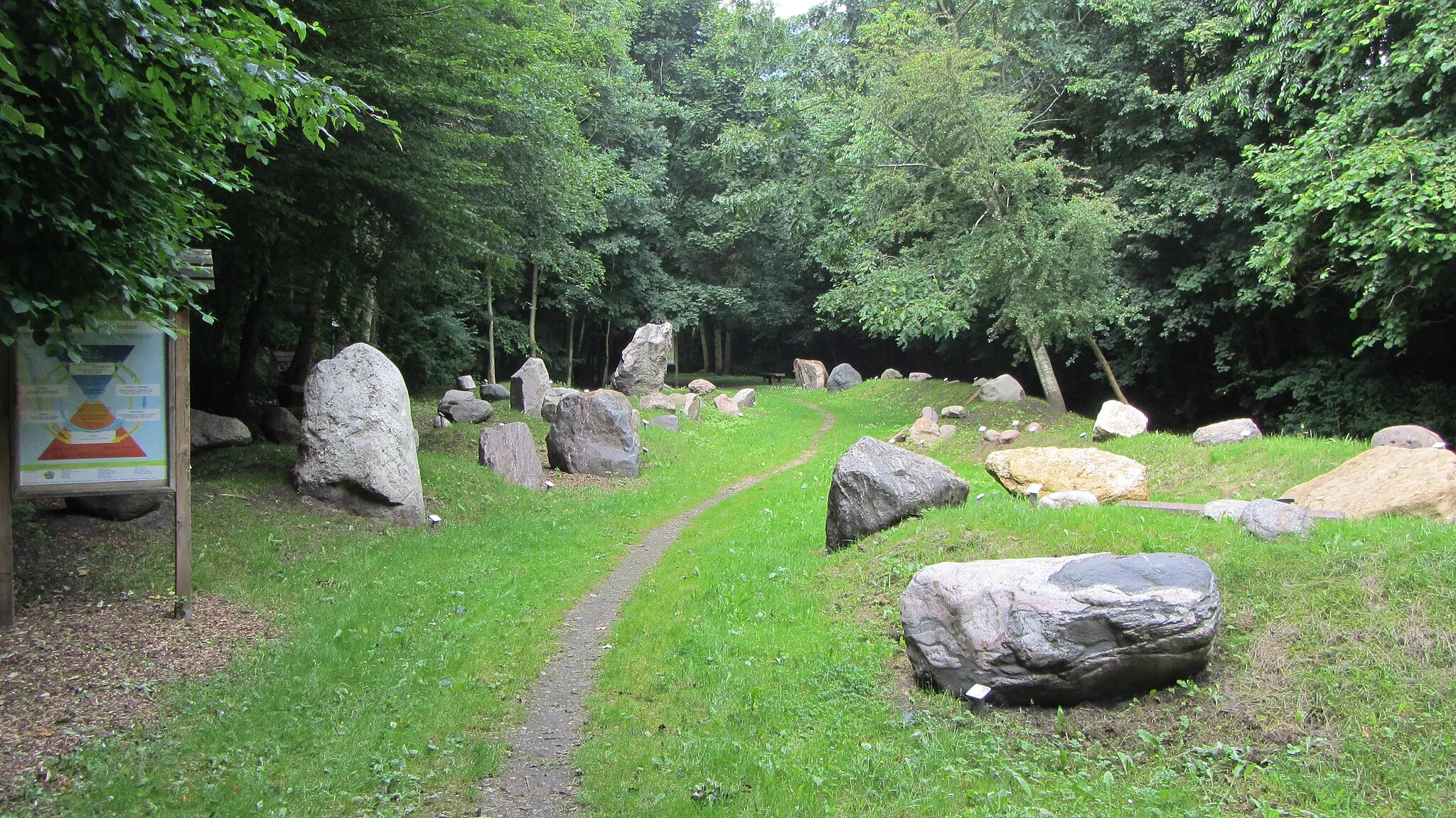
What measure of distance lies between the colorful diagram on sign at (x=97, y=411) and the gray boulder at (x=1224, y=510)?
8.97m

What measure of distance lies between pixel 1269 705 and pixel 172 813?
6131 millimetres

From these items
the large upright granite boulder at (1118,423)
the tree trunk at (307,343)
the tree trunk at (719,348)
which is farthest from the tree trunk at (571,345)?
the large upright granite boulder at (1118,423)

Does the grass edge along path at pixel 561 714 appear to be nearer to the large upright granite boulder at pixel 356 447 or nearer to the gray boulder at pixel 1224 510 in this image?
the large upright granite boulder at pixel 356 447

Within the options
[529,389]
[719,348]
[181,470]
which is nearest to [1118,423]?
[529,389]

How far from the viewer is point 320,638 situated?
688 cm

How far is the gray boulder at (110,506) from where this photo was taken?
8.65 meters

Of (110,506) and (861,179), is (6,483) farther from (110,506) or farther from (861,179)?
(861,179)

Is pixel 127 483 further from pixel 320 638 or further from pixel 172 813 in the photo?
pixel 172 813

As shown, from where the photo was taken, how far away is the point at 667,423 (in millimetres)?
20703

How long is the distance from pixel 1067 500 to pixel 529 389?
15.6 meters

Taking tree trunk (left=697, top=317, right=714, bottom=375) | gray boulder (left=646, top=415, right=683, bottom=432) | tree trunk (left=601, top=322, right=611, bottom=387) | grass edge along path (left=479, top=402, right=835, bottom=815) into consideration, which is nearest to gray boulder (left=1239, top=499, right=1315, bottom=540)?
grass edge along path (left=479, top=402, right=835, bottom=815)

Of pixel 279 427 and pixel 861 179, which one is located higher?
pixel 861 179

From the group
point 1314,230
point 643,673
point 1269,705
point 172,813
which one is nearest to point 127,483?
point 172,813

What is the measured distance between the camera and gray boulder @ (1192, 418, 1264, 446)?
13.4m
